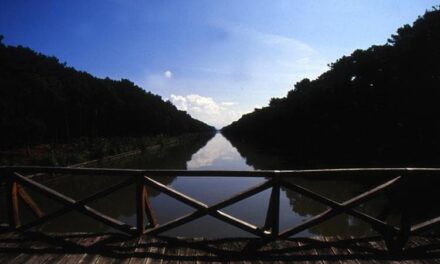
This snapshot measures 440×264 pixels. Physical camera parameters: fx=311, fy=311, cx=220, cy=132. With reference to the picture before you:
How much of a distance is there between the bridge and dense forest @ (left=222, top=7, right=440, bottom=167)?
20.1 m

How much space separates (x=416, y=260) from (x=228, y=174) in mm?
2594

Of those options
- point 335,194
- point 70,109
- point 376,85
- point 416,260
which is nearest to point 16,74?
point 70,109

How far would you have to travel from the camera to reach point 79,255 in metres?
4.04

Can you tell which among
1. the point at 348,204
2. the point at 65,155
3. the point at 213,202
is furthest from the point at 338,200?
the point at 65,155

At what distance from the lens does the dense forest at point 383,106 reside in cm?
2436

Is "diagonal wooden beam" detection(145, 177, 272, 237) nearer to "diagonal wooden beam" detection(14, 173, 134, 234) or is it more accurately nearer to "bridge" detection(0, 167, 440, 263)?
"bridge" detection(0, 167, 440, 263)

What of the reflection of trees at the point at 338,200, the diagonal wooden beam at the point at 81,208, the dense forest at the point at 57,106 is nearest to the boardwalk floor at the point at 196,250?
the diagonal wooden beam at the point at 81,208

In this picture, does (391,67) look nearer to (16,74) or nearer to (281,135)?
(281,135)

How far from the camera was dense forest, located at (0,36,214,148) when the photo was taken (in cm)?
2948

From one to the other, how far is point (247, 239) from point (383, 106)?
103 ft

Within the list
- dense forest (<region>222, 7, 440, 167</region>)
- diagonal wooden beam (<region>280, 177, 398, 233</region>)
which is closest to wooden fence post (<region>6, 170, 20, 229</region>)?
diagonal wooden beam (<region>280, 177, 398, 233</region>)

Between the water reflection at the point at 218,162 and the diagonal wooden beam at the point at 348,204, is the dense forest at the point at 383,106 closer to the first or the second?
the water reflection at the point at 218,162

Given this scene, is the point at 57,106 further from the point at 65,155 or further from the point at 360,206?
the point at 360,206

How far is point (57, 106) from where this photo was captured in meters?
41.6
